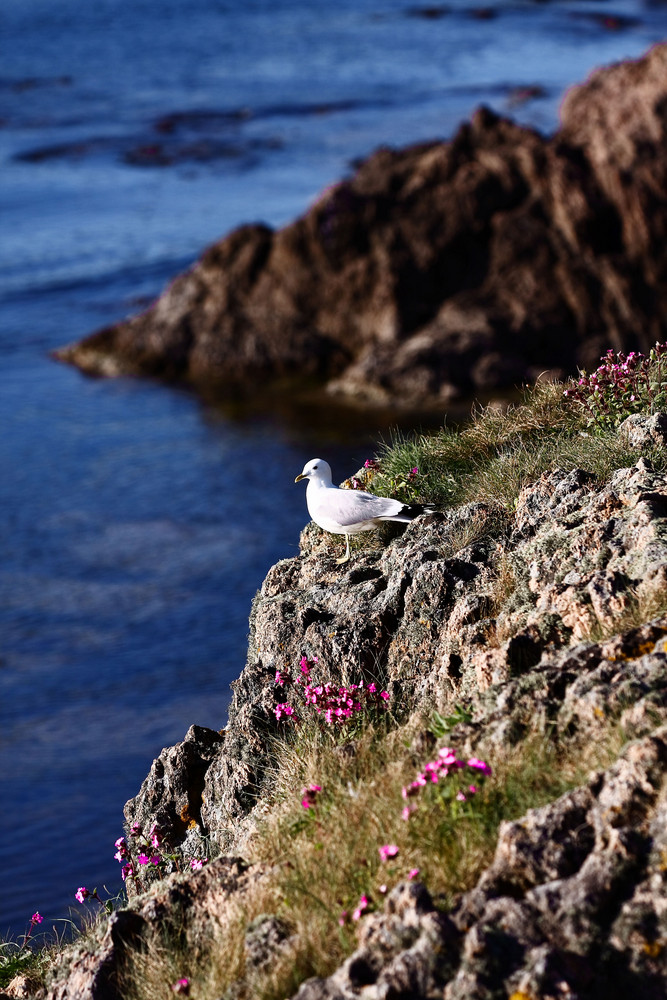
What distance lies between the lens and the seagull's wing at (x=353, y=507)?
23.1 feet

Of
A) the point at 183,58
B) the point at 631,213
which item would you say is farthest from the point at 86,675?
the point at 183,58

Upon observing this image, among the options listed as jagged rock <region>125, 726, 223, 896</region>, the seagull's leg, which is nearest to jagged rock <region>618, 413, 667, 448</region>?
the seagull's leg

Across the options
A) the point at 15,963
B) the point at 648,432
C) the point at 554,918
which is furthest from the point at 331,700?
the point at 648,432

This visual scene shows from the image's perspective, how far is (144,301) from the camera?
28.7 meters

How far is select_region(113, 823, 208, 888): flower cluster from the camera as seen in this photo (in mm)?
6461

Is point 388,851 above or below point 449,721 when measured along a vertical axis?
below

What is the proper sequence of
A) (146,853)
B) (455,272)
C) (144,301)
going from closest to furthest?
(146,853) → (455,272) → (144,301)

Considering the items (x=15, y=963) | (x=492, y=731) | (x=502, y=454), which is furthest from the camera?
(x=502, y=454)

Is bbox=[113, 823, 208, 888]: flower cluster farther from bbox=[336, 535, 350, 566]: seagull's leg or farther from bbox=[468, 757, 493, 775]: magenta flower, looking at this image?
bbox=[468, 757, 493, 775]: magenta flower

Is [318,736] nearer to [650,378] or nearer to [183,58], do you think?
[650,378]

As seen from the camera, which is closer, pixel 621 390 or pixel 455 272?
pixel 621 390

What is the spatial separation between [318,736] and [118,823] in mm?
6115

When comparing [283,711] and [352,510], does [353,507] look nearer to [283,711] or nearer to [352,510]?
[352,510]

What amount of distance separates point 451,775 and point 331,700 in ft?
5.30
